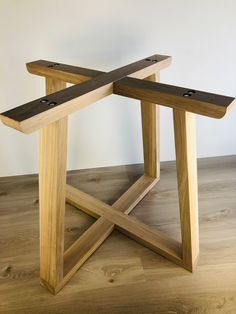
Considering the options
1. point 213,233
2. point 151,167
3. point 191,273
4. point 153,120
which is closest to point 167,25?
point 153,120

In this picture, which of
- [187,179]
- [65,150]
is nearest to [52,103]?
[65,150]

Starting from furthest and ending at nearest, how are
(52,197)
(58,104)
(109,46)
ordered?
(109,46)
(52,197)
(58,104)

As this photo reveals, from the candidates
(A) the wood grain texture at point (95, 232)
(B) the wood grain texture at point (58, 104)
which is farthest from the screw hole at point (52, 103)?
(A) the wood grain texture at point (95, 232)

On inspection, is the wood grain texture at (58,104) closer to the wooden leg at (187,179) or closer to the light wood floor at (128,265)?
the wooden leg at (187,179)

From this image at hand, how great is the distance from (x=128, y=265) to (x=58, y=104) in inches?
23.0

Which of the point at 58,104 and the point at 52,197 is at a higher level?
the point at 58,104

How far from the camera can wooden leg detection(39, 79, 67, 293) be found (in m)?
0.75

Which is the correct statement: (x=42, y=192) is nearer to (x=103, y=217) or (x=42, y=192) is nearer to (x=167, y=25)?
(x=103, y=217)

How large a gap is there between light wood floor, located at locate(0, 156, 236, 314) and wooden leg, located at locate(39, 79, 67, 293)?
0.09m

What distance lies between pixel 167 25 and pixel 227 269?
902 mm

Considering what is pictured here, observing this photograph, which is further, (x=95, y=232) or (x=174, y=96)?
(x=95, y=232)

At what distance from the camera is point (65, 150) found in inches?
30.8

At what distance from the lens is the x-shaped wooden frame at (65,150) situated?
72cm

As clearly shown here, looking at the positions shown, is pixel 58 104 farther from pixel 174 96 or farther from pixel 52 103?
pixel 174 96
